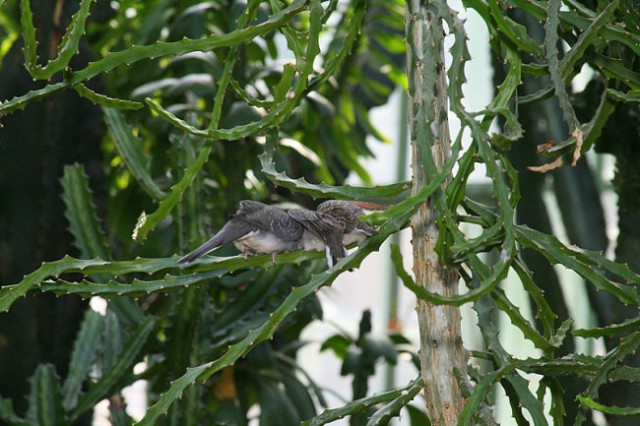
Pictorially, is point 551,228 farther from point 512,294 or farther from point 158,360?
point 512,294

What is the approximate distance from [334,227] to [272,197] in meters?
0.99

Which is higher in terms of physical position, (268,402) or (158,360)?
(158,360)

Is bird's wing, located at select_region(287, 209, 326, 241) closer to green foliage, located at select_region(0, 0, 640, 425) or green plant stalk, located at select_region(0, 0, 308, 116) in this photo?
green foliage, located at select_region(0, 0, 640, 425)

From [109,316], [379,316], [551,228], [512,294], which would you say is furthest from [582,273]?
[379,316]

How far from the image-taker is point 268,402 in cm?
159

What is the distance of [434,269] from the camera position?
736mm

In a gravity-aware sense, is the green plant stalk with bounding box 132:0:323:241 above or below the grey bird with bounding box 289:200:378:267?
above

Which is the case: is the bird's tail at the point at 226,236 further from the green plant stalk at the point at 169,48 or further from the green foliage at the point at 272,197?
the green plant stalk at the point at 169,48

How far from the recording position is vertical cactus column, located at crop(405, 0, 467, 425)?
28.8 inches

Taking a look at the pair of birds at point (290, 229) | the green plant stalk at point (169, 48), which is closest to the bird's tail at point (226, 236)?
the pair of birds at point (290, 229)

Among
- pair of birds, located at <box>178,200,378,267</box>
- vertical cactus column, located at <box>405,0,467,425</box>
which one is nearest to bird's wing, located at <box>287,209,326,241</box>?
pair of birds, located at <box>178,200,378,267</box>

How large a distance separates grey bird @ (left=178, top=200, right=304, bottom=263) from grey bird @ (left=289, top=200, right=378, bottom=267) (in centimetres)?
1

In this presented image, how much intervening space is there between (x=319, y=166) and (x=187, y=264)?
1009mm

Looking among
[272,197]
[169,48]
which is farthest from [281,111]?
[272,197]
